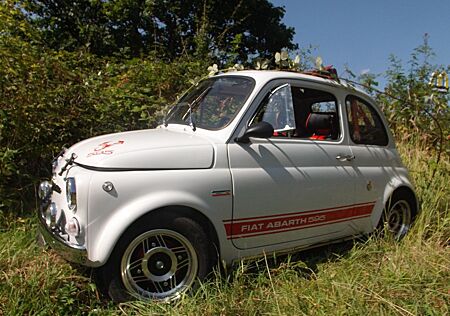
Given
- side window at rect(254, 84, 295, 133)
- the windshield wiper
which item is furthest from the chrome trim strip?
side window at rect(254, 84, 295, 133)

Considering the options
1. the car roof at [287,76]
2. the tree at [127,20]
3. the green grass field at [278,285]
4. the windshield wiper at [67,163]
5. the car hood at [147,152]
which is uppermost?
the tree at [127,20]

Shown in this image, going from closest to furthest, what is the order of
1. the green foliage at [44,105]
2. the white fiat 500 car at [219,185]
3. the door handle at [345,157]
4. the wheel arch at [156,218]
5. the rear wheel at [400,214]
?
the wheel arch at [156,218]
the white fiat 500 car at [219,185]
the door handle at [345,157]
the green foliage at [44,105]
the rear wheel at [400,214]

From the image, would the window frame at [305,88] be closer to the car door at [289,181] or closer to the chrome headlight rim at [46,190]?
the car door at [289,181]

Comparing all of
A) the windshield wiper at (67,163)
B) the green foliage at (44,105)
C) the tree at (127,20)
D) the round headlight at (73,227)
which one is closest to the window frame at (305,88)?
the windshield wiper at (67,163)

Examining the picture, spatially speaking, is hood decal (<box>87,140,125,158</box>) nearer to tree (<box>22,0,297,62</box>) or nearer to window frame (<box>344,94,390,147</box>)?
window frame (<box>344,94,390,147</box>)

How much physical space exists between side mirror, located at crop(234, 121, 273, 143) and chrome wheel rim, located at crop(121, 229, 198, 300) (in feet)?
3.05

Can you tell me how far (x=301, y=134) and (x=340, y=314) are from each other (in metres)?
1.97

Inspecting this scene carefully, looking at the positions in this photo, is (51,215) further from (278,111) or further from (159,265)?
(278,111)

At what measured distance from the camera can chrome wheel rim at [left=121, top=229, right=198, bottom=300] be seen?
2.95 metres

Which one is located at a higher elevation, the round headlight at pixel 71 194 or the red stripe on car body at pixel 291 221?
the round headlight at pixel 71 194

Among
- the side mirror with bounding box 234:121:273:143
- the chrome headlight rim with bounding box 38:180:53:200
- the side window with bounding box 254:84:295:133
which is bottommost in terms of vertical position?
the chrome headlight rim with bounding box 38:180:53:200

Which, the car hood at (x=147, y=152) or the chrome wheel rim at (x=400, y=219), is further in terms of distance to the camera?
the chrome wheel rim at (x=400, y=219)

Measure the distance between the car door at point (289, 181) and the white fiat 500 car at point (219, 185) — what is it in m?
0.01

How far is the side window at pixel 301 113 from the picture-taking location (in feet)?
12.0
